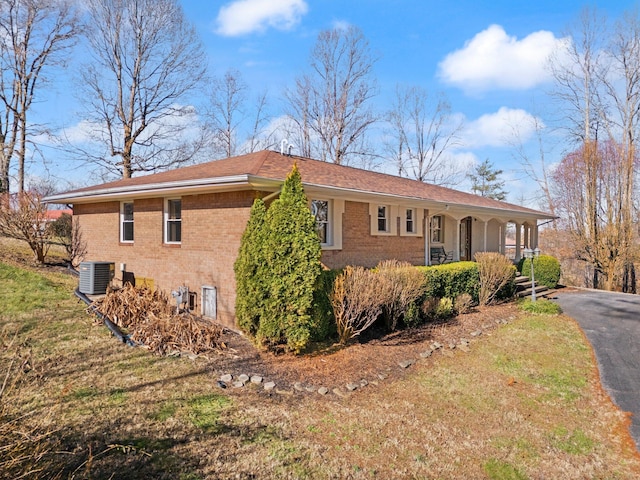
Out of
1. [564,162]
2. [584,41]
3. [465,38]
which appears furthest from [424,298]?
[584,41]

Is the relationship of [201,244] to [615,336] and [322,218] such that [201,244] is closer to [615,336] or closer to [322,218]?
[322,218]

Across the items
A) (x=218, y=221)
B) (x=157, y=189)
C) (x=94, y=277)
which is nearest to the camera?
(x=218, y=221)

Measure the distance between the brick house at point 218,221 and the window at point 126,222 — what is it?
3 cm

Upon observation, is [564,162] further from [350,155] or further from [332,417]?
[332,417]

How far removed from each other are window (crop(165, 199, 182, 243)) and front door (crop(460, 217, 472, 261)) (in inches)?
512

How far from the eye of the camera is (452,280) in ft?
36.9

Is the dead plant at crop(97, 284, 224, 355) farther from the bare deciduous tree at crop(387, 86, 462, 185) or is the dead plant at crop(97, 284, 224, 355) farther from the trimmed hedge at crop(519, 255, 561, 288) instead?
the bare deciduous tree at crop(387, 86, 462, 185)

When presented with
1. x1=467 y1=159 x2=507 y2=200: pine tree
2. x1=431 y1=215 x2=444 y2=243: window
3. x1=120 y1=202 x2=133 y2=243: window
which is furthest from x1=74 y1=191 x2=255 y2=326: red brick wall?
x1=467 y1=159 x2=507 y2=200: pine tree

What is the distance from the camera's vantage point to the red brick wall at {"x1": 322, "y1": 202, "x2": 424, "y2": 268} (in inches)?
409

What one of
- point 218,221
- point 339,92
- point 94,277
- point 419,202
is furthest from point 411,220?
point 339,92

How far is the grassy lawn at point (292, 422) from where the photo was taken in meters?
3.77

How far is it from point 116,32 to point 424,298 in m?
23.1

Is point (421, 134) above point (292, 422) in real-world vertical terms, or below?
above

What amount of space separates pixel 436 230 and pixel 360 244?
6406mm
